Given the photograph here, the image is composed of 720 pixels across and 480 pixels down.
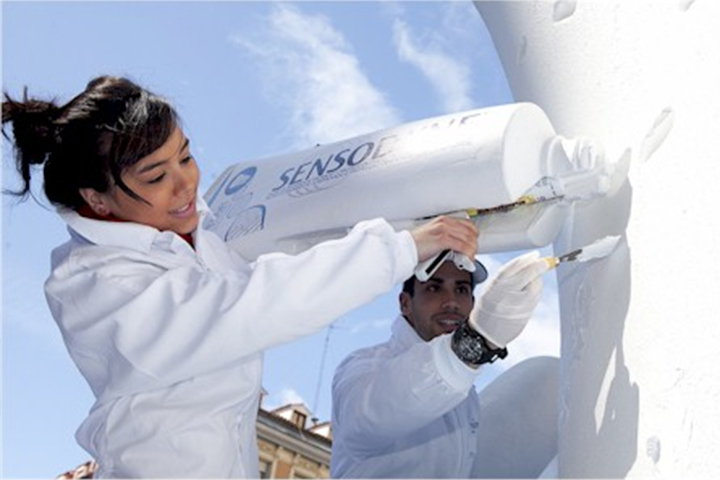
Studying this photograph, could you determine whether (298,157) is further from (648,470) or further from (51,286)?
(648,470)

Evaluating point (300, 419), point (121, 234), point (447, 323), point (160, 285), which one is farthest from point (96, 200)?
point (300, 419)

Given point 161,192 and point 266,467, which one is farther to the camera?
point 266,467

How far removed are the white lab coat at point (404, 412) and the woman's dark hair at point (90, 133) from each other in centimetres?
57

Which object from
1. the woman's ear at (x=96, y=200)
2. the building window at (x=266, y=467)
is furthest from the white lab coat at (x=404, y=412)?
the building window at (x=266, y=467)

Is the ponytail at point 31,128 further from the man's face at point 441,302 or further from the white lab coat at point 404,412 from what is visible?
the man's face at point 441,302

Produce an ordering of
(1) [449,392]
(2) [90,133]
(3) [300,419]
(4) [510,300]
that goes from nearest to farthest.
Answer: (2) [90,133]
(4) [510,300]
(1) [449,392]
(3) [300,419]

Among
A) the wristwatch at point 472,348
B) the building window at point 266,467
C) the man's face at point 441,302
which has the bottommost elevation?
the wristwatch at point 472,348

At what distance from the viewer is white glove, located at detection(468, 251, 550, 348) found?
1.53 meters

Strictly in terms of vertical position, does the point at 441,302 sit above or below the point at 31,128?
above

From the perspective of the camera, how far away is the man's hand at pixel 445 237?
1.46 m

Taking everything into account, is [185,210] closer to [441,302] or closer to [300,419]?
[441,302]

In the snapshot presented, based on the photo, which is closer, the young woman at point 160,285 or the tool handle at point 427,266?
the young woman at point 160,285

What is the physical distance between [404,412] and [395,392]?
39 mm

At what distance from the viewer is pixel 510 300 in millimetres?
1555
